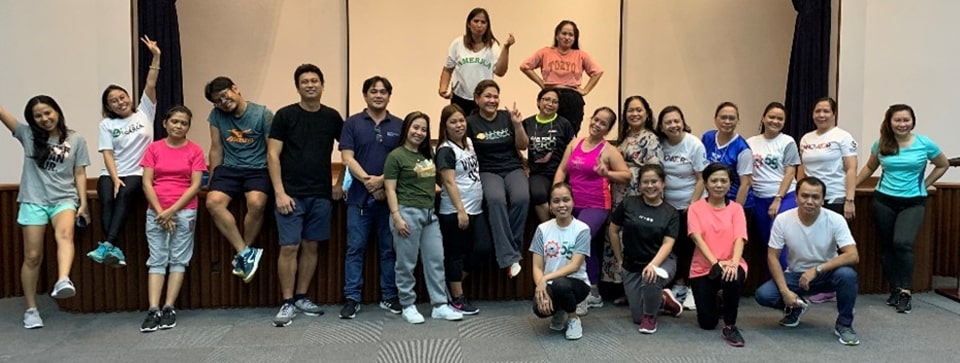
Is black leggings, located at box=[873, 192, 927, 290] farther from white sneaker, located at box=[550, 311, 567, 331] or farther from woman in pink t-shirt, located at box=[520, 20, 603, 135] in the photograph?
white sneaker, located at box=[550, 311, 567, 331]

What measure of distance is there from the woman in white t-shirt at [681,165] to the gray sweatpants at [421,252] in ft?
4.57

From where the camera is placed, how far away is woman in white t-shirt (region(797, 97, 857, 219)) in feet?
13.2

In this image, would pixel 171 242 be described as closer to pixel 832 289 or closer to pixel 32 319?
pixel 32 319

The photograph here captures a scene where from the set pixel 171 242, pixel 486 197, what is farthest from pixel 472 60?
pixel 171 242

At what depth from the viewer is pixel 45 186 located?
12.2ft

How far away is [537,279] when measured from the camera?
341cm

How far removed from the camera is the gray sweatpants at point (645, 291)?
3.54m

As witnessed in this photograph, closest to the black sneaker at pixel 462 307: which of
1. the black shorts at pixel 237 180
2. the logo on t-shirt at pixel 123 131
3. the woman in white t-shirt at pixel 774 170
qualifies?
the black shorts at pixel 237 180

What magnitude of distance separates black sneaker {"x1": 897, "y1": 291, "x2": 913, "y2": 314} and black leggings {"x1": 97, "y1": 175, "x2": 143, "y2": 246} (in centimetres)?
462

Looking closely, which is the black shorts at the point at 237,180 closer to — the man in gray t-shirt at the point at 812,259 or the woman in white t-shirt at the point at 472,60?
the woman in white t-shirt at the point at 472,60

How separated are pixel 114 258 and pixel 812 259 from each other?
12.6 feet

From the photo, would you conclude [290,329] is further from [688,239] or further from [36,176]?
[688,239]

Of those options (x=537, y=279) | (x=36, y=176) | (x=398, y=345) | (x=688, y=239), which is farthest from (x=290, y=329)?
(x=688, y=239)

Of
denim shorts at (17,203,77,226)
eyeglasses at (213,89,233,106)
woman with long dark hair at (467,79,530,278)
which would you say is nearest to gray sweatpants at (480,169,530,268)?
woman with long dark hair at (467,79,530,278)
